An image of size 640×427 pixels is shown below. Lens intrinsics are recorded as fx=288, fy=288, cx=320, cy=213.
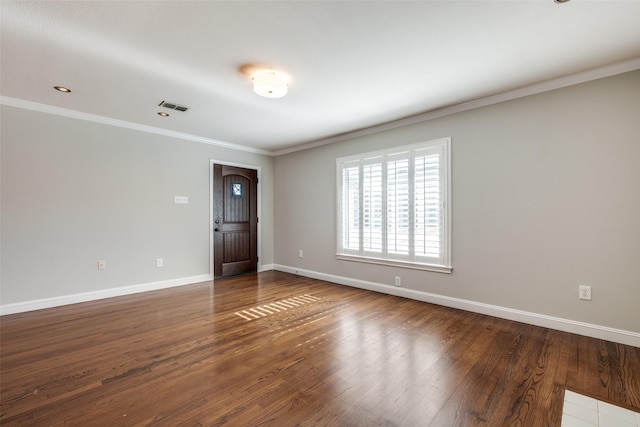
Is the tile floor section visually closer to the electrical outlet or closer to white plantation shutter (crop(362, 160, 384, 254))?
the electrical outlet

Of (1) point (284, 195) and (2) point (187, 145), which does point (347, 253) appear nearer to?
(1) point (284, 195)

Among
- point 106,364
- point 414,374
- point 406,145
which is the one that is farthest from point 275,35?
point 106,364

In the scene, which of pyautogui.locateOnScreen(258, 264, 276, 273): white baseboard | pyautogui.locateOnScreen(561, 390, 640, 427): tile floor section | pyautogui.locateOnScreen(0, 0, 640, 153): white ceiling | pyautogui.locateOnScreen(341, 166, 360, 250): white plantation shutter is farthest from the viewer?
pyautogui.locateOnScreen(258, 264, 276, 273): white baseboard

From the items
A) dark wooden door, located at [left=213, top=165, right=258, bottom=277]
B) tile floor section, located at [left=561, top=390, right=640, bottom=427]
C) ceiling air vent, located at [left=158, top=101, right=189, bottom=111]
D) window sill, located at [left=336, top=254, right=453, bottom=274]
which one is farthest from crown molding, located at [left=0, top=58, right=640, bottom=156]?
tile floor section, located at [left=561, top=390, right=640, bottom=427]

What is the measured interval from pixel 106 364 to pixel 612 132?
4834mm

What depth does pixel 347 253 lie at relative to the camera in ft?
16.0

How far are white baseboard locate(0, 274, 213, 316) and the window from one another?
270cm

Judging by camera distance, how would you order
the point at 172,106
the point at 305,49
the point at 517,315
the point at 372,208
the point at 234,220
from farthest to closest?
the point at 234,220 → the point at 372,208 → the point at 172,106 → the point at 517,315 → the point at 305,49

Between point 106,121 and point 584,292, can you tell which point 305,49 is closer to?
point 106,121

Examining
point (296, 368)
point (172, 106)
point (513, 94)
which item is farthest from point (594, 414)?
point (172, 106)

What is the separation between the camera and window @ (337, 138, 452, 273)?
373 cm

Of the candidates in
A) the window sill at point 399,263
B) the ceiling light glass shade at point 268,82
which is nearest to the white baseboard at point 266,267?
the window sill at point 399,263

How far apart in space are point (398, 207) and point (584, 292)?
2.14 m

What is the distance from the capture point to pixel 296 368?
222 cm
